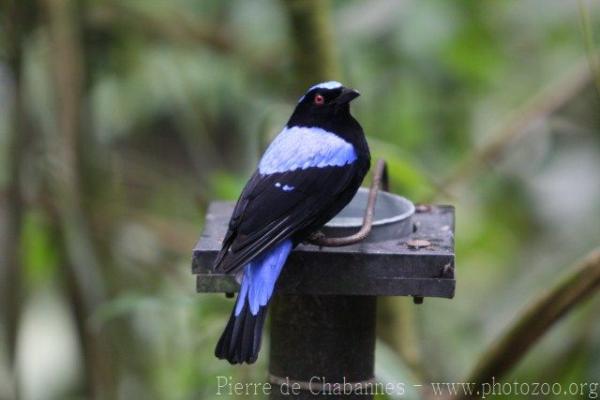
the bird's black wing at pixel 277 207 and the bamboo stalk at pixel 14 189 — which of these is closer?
the bird's black wing at pixel 277 207

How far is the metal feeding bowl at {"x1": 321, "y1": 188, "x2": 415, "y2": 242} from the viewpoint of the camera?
8.43 ft

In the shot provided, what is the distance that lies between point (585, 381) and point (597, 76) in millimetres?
911

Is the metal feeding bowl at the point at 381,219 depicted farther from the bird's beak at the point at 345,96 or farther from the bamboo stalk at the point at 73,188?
the bamboo stalk at the point at 73,188

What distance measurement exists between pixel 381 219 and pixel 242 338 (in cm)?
67

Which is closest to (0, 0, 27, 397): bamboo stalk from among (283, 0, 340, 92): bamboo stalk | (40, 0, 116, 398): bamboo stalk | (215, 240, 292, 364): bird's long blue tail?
(40, 0, 116, 398): bamboo stalk

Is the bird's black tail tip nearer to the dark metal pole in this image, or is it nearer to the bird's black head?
the dark metal pole

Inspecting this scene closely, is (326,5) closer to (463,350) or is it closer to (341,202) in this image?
(341,202)

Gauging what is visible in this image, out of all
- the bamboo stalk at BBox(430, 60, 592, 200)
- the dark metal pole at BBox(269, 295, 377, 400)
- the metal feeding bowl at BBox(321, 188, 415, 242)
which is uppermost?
the bamboo stalk at BBox(430, 60, 592, 200)

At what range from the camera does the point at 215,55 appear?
5.05 m

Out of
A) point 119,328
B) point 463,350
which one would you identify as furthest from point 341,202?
point 463,350

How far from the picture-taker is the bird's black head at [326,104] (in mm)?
2902

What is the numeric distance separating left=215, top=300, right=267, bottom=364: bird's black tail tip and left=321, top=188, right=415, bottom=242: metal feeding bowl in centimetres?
35

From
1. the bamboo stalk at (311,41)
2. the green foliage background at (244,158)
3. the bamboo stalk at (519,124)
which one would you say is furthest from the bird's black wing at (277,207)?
the bamboo stalk at (519,124)

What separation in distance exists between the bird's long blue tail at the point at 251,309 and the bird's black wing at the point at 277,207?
36 millimetres
